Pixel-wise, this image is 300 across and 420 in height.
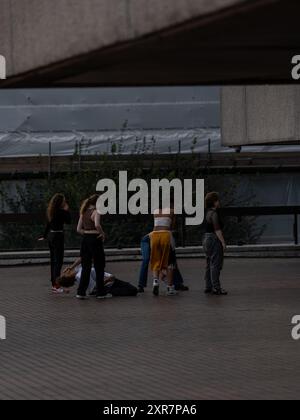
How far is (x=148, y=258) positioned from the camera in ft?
70.4

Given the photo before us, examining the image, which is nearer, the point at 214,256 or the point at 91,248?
the point at 91,248

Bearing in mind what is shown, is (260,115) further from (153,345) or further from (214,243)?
(153,345)

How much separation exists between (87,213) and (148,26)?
12266mm

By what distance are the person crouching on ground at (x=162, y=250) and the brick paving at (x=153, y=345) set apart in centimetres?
34

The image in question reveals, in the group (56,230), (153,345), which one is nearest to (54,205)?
(56,230)

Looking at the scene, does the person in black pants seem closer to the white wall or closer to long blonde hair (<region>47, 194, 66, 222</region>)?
long blonde hair (<region>47, 194, 66, 222</region>)

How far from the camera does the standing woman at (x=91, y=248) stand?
20.3 metres

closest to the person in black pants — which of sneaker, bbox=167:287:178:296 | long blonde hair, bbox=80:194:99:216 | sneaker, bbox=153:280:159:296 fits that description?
long blonde hair, bbox=80:194:99:216

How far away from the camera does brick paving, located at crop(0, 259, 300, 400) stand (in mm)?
11570

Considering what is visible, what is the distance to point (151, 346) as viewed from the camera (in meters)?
14.5

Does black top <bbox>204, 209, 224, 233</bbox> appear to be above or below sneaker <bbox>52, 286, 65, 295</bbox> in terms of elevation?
above

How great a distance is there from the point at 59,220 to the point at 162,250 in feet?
6.96

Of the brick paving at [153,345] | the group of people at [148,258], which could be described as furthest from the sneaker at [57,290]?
the brick paving at [153,345]
